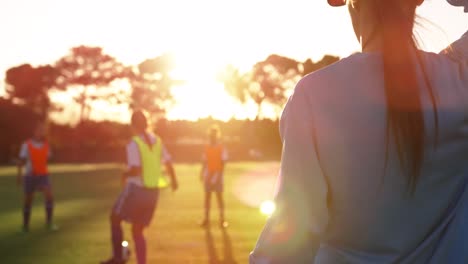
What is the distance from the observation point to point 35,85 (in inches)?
2918

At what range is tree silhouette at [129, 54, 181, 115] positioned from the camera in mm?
76750

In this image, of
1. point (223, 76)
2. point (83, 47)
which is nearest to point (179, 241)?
point (83, 47)

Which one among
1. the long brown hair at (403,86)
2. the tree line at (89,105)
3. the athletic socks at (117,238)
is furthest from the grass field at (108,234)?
the tree line at (89,105)

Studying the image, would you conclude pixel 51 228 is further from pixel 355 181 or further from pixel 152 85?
pixel 152 85

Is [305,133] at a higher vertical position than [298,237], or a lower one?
higher

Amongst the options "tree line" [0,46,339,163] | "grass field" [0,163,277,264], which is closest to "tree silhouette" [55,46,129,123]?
"tree line" [0,46,339,163]

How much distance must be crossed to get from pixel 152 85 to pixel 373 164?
78.0 meters

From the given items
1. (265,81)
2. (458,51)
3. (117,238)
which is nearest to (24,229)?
(117,238)

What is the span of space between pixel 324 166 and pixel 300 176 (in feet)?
0.16

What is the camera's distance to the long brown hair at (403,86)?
5.01 feet

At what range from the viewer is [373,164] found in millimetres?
1530

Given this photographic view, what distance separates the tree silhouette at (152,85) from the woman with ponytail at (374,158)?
240 feet

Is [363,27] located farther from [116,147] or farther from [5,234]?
[116,147]

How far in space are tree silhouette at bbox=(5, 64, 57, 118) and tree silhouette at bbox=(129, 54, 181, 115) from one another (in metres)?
7.64
